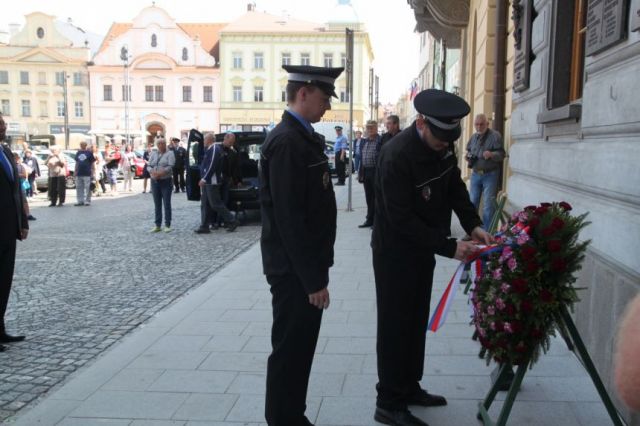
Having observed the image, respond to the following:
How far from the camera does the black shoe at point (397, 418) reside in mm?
3717

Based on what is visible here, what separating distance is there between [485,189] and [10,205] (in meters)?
6.46

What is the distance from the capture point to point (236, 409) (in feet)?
13.1

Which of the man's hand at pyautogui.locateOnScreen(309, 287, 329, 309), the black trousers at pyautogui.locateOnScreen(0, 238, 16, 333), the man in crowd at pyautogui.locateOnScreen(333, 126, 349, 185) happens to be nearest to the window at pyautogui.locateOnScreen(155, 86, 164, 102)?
the man in crowd at pyautogui.locateOnScreen(333, 126, 349, 185)

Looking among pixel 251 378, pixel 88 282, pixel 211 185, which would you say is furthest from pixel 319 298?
pixel 211 185

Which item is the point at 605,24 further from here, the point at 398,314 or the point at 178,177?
the point at 178,177

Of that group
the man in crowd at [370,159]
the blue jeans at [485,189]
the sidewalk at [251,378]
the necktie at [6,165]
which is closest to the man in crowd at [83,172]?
the man in crowd at [370,159]

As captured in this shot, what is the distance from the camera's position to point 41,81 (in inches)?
2842

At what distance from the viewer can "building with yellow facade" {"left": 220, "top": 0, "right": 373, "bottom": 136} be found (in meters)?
69.8

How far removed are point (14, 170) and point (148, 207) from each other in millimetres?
12166

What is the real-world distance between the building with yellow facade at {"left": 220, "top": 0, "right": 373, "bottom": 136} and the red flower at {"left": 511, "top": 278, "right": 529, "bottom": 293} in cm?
6682

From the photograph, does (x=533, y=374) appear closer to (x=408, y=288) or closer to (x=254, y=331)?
(x=408, y=288)

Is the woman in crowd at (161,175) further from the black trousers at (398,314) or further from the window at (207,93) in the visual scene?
the window at (207,93)

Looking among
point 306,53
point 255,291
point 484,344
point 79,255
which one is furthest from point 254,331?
point 306,53

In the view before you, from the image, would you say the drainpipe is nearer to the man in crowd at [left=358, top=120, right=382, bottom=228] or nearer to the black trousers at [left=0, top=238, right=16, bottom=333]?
the man in crowd at [left=358, top=120, right=382, bottom=228]
